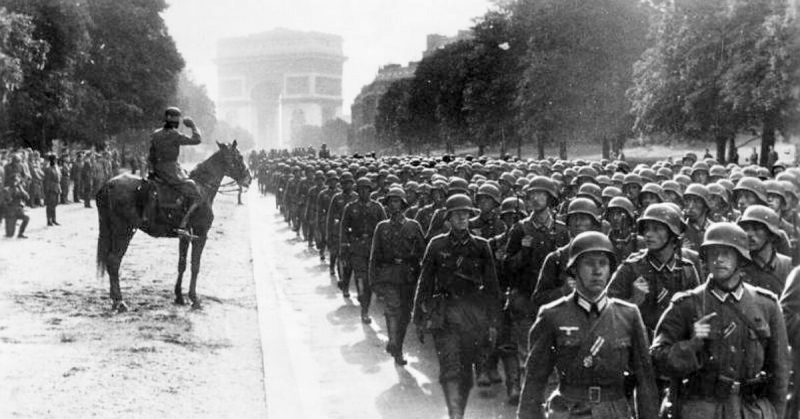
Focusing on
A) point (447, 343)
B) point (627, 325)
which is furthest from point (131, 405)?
point (627, 325)

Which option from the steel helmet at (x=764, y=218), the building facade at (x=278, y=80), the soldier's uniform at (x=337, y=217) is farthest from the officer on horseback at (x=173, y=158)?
the building facade at (x=278, y=80)

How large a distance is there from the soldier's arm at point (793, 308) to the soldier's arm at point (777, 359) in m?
0.84

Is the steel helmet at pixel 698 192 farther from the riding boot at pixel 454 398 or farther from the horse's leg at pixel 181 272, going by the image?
the horse's leg at pixel 181 272

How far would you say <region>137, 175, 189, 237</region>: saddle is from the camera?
14930 millimetres

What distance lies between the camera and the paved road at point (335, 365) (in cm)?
923

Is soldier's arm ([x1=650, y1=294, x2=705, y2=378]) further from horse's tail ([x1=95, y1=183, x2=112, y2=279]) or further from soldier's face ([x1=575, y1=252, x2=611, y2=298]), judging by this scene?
horse's tail ([x1=95, y1=183, x2=112, y2=279])

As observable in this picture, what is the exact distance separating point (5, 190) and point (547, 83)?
91.9 ft

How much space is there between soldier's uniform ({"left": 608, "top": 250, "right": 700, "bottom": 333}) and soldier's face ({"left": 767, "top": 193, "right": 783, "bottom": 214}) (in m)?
3.51

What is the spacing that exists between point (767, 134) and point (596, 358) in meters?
31.2

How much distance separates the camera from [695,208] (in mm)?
10008

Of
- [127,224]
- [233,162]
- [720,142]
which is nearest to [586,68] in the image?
[720,142]

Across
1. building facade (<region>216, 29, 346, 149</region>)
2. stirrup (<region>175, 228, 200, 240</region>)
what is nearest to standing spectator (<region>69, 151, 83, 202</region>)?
stirrup (<region>175, 228, 200, 240</region>)

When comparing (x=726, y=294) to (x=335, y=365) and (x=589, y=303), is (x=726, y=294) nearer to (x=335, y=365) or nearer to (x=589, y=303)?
(x=589, y=303)

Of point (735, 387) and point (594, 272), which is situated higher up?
point (594, 272)
